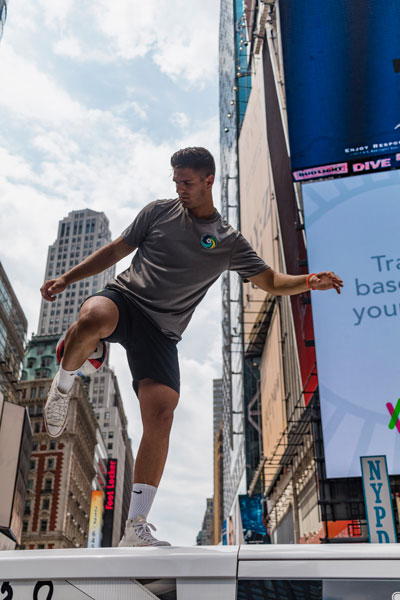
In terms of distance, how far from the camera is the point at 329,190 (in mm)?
18875

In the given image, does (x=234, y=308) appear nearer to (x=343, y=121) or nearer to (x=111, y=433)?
(x=343, y=121)

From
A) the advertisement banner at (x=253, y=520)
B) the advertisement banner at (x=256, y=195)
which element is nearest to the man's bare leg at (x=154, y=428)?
the advertisement banner at (x=256, y=195)

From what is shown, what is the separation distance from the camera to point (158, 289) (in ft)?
12.1

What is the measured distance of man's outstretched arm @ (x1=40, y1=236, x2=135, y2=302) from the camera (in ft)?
12.2

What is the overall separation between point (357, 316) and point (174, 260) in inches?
548

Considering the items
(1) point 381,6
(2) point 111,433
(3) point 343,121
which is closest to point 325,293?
(3) point 343,121

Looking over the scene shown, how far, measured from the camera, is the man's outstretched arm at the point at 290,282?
3742mm

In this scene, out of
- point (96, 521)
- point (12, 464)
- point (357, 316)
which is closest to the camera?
point (357, 316)

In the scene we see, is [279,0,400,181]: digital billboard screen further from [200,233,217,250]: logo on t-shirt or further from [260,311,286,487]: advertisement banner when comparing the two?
[200,233,217,250]: logo on t-shirt

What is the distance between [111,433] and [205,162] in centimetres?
12897

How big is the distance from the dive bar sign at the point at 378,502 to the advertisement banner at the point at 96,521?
61934mm

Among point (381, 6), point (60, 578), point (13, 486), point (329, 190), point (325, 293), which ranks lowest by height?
point (60, 578)

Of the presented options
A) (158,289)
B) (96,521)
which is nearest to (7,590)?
(158,289)

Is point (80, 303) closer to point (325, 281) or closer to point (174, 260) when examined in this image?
point (174, 260)
